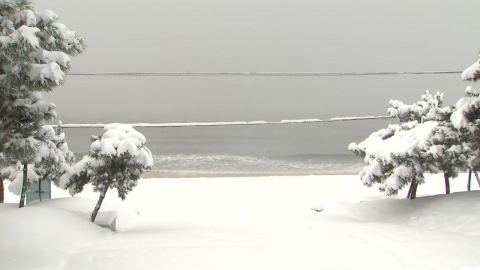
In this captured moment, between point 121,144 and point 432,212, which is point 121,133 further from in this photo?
point 432,212

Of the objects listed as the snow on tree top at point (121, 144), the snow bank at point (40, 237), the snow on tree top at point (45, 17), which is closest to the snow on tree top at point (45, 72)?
the snow on tree top at point (45, 17)

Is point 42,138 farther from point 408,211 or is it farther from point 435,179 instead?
point 435,179

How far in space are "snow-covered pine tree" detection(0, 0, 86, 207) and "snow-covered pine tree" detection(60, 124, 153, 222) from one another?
1.57 m

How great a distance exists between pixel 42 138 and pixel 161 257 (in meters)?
4.09

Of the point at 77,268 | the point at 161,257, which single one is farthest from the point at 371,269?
the point at 77,268

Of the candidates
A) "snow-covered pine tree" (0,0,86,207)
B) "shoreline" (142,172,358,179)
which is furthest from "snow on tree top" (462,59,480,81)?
"shoreline" (142,172,358,179)

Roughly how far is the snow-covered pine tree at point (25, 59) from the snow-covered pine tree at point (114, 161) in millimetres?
1568

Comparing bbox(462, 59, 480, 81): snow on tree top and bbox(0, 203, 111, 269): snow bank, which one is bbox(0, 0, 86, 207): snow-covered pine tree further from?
bbox(462, 59, 480, 81): snow on tree top

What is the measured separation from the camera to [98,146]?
7.50 metres

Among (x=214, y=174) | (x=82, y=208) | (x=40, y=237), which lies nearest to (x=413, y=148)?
(x=82, y=208)

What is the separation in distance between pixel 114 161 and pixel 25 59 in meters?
3.56

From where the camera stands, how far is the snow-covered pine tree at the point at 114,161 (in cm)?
730

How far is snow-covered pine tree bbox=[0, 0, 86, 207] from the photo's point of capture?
4.06m

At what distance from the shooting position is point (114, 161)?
7520 millimetres
